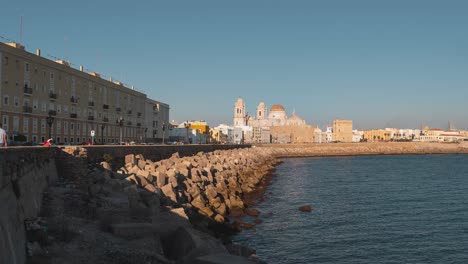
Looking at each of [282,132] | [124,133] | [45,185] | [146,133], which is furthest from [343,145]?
[45,185]

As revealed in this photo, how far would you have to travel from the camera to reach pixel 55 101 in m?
44.0

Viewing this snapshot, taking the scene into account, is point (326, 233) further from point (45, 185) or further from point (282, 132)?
point (282, 132)

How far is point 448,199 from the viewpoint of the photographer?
32125 millimetres

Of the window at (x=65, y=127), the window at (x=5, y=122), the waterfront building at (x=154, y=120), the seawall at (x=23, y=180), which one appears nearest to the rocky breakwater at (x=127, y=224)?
the seawall at (x=23, y=180)

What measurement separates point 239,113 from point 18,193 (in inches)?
7349

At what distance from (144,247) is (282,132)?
174174mm

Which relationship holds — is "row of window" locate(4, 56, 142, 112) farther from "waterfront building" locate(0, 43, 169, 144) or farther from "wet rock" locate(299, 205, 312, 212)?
"wet rock" locate(299, 205, 312, 212)

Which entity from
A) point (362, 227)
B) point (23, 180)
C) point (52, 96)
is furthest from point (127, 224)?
point (52, 96)

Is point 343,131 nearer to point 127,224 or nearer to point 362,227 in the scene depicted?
point 362,227

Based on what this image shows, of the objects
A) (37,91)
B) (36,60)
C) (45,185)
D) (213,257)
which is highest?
(36,60)

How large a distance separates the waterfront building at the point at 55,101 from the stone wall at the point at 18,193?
1342 centimetres

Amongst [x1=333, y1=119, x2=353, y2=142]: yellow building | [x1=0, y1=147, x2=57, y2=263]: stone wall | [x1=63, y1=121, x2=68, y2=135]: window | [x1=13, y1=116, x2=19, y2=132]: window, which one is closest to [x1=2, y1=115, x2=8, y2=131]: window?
[x1=13, y1=116, x2=19, y2=132]: window

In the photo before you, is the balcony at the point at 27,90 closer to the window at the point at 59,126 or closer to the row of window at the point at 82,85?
the row of window at the point at 82,85

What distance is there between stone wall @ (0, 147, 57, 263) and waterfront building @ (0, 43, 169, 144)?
1342 cm
